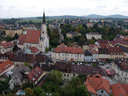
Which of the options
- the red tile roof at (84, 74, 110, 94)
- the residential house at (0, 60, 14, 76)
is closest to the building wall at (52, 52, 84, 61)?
the residential house at (0, 60, 14, 76)

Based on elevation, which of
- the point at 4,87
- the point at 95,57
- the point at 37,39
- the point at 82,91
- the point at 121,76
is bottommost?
the point at 121,76

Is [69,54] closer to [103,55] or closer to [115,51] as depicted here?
[103,55]

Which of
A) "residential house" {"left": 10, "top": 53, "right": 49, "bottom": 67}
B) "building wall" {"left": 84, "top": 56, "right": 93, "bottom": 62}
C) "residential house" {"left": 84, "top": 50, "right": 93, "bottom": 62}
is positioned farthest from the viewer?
"building wall" {"left": 84, "top": 56, "right": 93, "bottom": 62}

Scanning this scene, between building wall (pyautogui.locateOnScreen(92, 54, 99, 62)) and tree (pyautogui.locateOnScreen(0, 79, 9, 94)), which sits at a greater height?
tree (pyautogui.locateOnScreen(0, 79, 9, 94))

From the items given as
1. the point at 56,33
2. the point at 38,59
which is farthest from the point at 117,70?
the point at 56,33

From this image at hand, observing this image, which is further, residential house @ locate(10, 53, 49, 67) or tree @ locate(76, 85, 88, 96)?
residential house @ locate(10, 53, 49, 67)

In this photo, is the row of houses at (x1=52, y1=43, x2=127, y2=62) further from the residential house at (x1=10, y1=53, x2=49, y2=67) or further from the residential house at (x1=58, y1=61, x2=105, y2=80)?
the residential house at (x1=58, y1=61, x2=105, y2=80)

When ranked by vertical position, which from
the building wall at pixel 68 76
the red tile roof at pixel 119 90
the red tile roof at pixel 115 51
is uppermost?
the red tile roof at pixel 115 51

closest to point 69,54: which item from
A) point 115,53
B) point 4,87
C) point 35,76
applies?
point 115,53

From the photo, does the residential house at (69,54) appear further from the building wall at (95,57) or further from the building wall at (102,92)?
the building wall at (102,92)

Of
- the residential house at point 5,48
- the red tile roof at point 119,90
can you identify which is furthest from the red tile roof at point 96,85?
the residential house at point 5,48

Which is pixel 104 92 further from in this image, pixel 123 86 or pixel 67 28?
pixel 67 28
